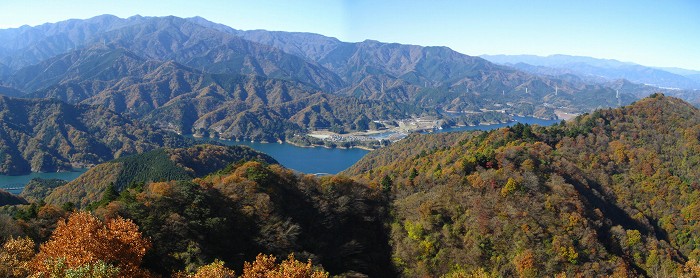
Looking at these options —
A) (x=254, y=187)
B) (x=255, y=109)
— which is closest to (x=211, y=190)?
(x=254, y=187)

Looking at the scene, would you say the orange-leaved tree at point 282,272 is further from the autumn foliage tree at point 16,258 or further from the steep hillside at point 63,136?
the steep hillside at point 63,136

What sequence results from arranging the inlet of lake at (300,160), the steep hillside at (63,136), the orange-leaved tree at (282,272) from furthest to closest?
the steep hillside at (63,136)
the inlet of lake at (300,160)
the orange-leaved tree at (282,272)

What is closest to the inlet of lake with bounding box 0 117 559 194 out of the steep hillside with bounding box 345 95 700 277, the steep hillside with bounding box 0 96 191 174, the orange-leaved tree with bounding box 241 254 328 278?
the steep hillside with bounding box 0 96 191 174

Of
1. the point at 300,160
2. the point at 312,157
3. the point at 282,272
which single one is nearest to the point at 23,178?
the point at 300,160

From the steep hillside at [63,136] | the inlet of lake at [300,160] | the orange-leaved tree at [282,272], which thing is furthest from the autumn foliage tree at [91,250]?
the steep hillside at [63,136]

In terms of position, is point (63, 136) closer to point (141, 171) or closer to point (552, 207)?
point (141, 171)

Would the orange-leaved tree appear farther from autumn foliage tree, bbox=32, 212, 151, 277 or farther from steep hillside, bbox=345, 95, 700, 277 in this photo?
steep hillside, bbox=345, 95, 700, 277
